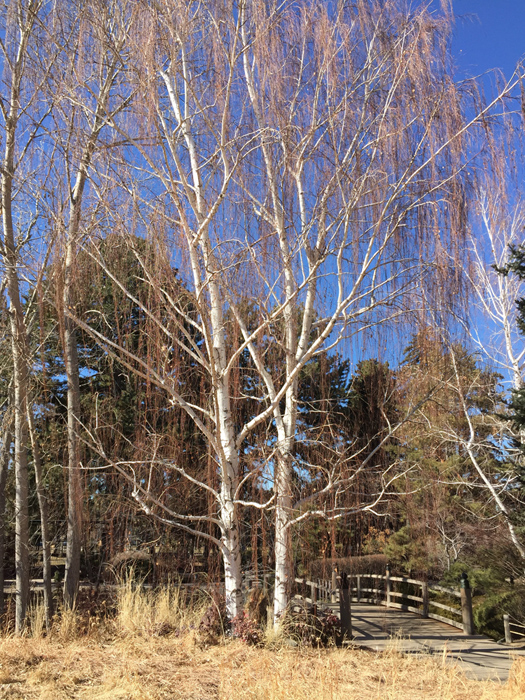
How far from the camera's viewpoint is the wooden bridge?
273 inches

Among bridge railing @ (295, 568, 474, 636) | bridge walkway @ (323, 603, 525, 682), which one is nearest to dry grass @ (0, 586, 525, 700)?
bridge walkway @ (323, 603, 525, 682)

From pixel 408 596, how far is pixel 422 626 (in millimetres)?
1581

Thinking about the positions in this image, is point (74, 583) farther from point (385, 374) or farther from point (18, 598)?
point (385, 374)

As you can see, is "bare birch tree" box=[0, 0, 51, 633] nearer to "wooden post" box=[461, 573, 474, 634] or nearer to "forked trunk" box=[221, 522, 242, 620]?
"forked trunk" box=[221, 522, 242, 620]

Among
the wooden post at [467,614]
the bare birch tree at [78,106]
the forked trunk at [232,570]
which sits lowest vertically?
the wooden post at [467,614]

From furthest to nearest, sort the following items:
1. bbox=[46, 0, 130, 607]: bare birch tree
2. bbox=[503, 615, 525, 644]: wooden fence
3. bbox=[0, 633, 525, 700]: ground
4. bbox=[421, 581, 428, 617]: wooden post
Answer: bbox=[421, 581, 428, 617]: wooden post < bbox=[503, 615, 525, 644]: wooden fence < bbox=[46, 0, 130, 607]: bare birch tree < bbox=[0, 633, 525, 700]: ground

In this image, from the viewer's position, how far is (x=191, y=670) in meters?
5.01

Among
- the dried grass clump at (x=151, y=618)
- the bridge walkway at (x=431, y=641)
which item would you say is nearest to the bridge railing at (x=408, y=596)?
the bridge walkway at (x=431, y=641)

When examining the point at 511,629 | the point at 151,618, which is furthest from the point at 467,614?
the point at 151,618

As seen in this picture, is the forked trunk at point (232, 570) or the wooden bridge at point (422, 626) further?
the wooden bridge at point (422, 626)

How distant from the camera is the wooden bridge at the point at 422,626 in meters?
6.92

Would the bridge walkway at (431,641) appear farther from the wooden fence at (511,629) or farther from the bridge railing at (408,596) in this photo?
the wooden fence at (511,629)

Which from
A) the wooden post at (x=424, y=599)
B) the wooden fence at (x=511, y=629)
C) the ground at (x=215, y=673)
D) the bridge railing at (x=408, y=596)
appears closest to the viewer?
the ground at (x=215, y=673)

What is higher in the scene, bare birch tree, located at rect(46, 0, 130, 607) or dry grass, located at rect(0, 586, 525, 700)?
bare birch tree, located at rect(46, 0, 130, 607)
